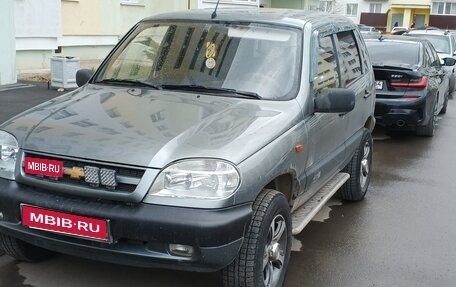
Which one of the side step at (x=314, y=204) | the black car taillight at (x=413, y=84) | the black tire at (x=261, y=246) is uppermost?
the black car taillight at (x=413, y=84)

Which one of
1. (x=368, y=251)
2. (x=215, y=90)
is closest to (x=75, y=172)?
(x=215, y=90)

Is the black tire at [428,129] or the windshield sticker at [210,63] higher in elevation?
the windshield sticker at [210,63]

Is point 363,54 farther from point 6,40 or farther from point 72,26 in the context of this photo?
point 72,26

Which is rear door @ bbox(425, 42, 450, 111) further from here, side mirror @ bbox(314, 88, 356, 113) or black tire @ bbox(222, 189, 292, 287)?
black tire @ bbox(222, 189, 292, 287)

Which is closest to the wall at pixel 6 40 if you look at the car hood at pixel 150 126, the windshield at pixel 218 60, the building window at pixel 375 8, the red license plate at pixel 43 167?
the windshield at pixel 218 60

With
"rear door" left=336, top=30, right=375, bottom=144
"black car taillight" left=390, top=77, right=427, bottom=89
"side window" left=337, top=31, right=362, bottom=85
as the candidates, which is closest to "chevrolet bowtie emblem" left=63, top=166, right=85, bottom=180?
"rear door" left=336, top=30, right=375, bottom=144

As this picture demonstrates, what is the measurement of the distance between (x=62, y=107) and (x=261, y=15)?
1.81 meters

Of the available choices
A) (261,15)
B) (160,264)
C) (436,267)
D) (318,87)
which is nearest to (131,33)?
(261,15)

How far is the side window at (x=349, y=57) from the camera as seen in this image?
5136mm

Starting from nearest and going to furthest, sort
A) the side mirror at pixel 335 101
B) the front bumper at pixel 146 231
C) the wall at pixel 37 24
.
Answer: the front bumper at pixel 146 231, the side mirror at pixel 335 101, the wall at pixel 37 24

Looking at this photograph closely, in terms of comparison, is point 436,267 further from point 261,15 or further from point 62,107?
point 62,107

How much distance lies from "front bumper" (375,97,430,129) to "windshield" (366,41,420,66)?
657 mm

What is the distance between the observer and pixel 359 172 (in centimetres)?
572

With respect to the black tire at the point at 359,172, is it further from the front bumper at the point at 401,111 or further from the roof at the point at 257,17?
the front bumper at the point at 401,111
